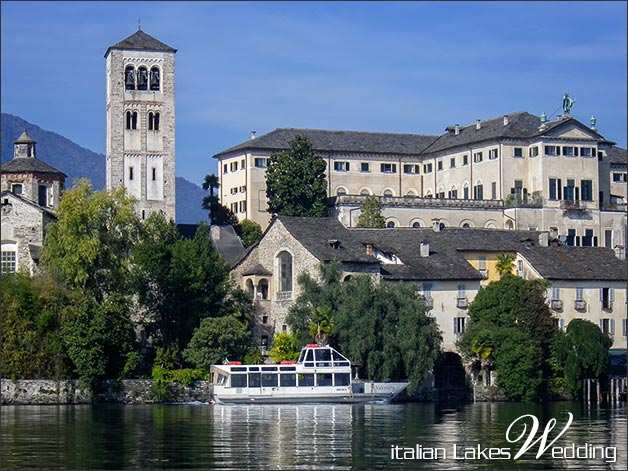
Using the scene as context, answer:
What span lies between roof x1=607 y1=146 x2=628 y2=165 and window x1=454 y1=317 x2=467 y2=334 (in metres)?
49.7

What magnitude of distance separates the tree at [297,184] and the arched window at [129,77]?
13100 mm

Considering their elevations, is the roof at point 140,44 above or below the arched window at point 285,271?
above

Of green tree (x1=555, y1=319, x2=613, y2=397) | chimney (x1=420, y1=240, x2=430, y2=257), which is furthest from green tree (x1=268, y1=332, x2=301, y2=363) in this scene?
green tree (x1=555, y1=319, x2=613, y2=397)

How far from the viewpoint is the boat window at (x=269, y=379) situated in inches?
3105

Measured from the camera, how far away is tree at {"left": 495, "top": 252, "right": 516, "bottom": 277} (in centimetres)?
9294

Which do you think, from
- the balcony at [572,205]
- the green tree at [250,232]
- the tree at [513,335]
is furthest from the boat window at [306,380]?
the balcony at [572,205]

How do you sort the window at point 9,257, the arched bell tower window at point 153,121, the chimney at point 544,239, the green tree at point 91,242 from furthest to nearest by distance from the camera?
1. the arched bell tower window at point 153,121
2. the chimney at point 544,239
3. the window at point 9,257
4. the green tree at point 91,242

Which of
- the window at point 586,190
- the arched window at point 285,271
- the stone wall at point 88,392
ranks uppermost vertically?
the window at point 586,190

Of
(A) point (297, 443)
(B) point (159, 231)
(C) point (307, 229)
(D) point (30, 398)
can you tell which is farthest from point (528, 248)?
(A) point (297, 443)

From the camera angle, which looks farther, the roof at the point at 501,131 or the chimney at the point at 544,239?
the roof at the point at 501,131

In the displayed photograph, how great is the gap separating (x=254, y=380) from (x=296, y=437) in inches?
876

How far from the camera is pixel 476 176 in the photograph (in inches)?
5044

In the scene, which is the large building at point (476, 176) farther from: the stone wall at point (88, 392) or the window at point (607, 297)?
the stone wall at point (88, 392)

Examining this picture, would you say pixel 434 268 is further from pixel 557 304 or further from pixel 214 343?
pixel 214 343
